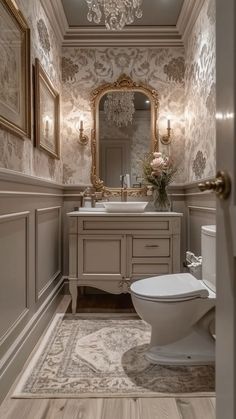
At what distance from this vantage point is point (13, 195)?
163 cm

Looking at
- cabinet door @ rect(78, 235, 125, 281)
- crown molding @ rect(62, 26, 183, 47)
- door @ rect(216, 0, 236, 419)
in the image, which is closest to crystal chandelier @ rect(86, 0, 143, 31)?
crown molding @ rect(62, 26, 183, 47)

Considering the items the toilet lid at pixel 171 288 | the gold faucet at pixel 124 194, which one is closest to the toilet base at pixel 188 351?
the toilet lid at pixel 171 288

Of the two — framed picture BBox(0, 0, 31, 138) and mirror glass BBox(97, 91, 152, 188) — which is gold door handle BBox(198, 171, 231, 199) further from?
mirror glass BBox(97, 91, 152, 188)

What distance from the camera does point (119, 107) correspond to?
3.09 meters

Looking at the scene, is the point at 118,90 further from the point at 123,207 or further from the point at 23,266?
the point at 23,266

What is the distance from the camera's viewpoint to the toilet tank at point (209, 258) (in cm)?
180

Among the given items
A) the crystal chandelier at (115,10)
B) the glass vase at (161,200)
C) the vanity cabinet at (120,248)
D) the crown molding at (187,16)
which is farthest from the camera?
the glass vase at (161,200)

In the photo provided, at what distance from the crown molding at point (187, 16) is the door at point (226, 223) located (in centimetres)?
223

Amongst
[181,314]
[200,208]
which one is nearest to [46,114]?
[200,208]

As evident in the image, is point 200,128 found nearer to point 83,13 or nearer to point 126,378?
point 83,13

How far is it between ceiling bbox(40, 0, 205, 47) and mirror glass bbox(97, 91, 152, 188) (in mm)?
490

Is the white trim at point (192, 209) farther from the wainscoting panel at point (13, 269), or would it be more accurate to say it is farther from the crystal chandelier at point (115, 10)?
the crystal chandelier at point (115, 10)

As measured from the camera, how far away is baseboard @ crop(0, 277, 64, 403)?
4.89ft

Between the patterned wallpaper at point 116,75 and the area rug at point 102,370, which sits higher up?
the patterned wallpaper at point 116,75
